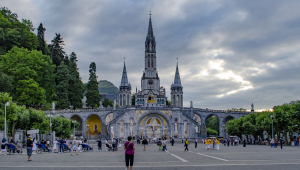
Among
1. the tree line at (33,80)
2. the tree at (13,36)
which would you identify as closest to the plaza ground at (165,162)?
the tree line at (33,80)

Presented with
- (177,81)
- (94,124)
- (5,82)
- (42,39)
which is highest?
(42,39)

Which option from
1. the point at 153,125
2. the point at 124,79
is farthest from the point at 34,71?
the point at 124,79

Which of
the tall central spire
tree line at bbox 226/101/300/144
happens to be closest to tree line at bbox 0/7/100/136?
the tall central spire

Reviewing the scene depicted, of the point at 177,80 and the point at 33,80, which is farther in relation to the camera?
the point at 177,80

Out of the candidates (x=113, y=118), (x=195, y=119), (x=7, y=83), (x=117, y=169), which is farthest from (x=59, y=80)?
(x=117, y=169)

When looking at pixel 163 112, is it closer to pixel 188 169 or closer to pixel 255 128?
pixel 255 128

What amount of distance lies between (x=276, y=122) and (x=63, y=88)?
43147 millimetres

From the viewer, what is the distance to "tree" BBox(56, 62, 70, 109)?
7244 cm

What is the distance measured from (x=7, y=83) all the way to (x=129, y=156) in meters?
44.1

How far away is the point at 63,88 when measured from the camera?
72312mm

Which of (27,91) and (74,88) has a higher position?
(74,88)

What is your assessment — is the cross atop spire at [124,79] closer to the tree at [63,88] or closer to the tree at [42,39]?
the tree at [42,39]

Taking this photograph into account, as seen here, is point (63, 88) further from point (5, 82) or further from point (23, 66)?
point (5, 82)

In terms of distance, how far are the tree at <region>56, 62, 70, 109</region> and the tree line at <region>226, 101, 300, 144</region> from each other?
34.0m
